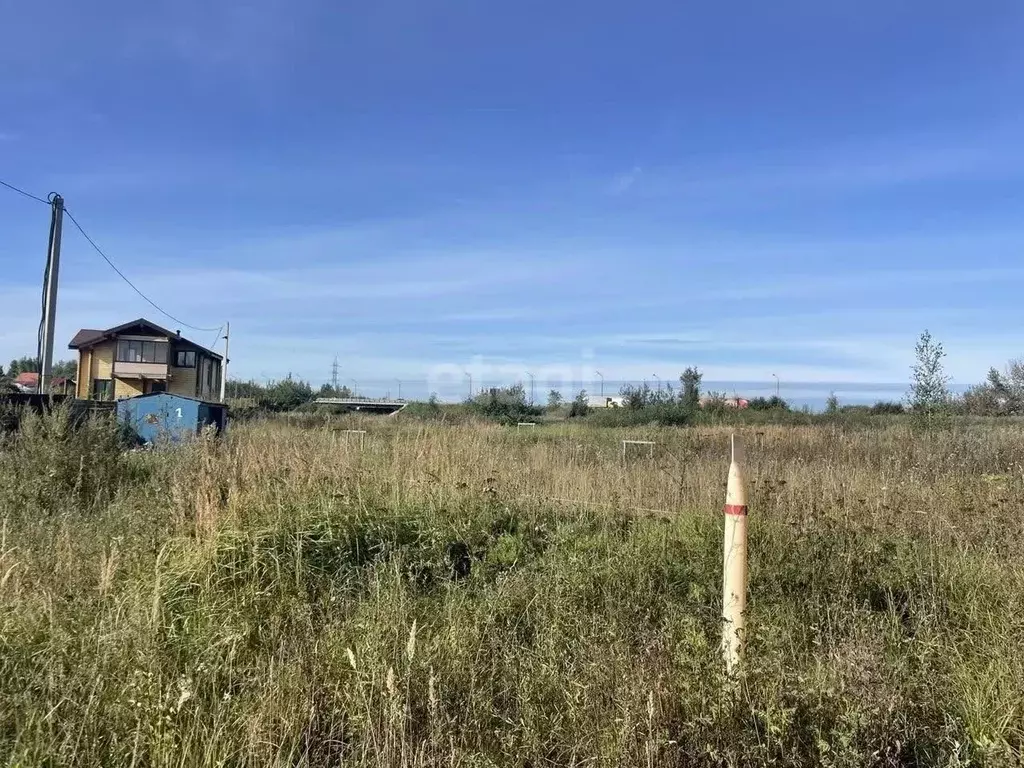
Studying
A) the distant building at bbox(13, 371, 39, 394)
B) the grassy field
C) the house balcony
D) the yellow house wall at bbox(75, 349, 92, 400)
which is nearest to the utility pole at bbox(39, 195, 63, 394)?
the distant building at bbox(13, 371, 39, 394)

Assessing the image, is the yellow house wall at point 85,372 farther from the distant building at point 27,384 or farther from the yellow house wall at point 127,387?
the distant building at point 27,384

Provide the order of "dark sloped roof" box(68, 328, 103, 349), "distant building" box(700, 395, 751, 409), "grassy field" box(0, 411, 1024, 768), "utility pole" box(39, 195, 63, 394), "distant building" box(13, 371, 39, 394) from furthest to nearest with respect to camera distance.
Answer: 1. "dark sloped roof" box(68, 328, 103, 349)
2. "distant building" box(700, 395, 751, 409)
3. "distant building" box(13, 371, 39, 394)
4. "utility pole" box(39, 195, 63, 394)
5. "grassy field" box(0, 411, 1024, 768)

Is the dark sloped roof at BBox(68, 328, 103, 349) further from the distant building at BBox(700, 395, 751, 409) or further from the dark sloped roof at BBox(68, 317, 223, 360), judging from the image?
the distant building at BBox(700, 395, 751, 409)

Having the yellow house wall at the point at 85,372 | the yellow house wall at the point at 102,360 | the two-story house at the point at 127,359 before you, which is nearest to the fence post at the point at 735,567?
the two-story house at the point at 127,359

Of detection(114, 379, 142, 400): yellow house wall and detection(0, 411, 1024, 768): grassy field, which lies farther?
detection(114, 379, 142, 400): yellow house wall

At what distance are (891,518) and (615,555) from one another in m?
2.69

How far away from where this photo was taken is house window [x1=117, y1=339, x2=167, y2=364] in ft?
145

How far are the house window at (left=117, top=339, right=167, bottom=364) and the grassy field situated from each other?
4124cm

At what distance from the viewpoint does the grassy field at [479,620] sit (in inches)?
104

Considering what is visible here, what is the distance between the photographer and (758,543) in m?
5.31

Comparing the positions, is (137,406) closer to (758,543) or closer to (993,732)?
(758,543)

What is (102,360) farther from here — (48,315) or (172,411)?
(172,411)

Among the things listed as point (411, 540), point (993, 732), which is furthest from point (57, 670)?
point (993, 732)

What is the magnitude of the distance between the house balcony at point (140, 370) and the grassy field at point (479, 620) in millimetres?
40816
